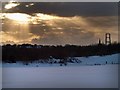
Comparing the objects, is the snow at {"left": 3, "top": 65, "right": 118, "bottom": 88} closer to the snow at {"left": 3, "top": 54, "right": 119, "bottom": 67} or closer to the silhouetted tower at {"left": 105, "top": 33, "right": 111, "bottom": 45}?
the snow at {"left": 3, "top": 54, "right": 119, "bottom": 67}

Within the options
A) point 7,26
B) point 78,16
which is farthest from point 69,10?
point 7,26

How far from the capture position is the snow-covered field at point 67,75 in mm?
2178

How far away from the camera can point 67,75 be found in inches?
86.7

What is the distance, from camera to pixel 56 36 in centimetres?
218

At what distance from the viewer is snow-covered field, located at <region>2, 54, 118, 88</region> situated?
85.7 inches

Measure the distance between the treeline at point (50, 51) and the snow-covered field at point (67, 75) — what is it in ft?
0.19

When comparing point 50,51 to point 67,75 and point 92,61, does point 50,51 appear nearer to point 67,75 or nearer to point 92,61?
point 67,75

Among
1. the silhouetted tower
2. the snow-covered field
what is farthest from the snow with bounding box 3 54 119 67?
the silhouetted tower

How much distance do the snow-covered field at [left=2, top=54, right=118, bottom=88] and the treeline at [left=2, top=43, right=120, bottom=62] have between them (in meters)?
0.06

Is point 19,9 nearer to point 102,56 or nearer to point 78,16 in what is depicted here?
point 78,16

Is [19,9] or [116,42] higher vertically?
[19,9]

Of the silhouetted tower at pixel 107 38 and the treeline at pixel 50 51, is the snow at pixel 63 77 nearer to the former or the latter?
the treeline at pixel 50 51

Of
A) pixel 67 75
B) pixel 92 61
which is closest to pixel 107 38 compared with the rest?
pixel 92 61

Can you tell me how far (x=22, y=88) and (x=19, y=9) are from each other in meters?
0.76
